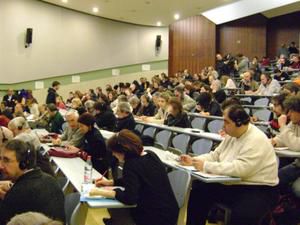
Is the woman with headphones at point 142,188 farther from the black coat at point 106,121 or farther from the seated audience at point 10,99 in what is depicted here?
the seated audience at point 10,99

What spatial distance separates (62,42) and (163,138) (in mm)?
13018

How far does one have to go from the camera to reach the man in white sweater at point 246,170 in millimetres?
3520

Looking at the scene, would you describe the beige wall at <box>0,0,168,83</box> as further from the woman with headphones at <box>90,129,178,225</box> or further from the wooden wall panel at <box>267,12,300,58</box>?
the woman with headphones at <box>90,129,178,225</box>

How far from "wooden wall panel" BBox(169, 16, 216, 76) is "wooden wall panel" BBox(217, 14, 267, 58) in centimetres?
53

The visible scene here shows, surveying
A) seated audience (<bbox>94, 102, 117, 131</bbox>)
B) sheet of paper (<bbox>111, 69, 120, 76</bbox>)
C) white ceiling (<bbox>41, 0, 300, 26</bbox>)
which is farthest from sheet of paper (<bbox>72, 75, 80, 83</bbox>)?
seated audience (<bbox>94, 102, 117, 131</bbox>)

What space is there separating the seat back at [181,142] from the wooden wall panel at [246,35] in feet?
48.0

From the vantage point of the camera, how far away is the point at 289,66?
13.9m

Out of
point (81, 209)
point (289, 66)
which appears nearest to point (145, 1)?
point (289, 66)

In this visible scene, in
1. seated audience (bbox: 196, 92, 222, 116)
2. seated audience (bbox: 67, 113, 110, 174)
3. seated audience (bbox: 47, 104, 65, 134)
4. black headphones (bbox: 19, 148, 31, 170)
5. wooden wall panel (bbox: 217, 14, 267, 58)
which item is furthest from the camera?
wooden wall panel (bbox: 217, 14, 267, 58)

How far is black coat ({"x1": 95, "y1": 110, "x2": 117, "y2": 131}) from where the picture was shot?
25.0 feet

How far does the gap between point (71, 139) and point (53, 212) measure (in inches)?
128

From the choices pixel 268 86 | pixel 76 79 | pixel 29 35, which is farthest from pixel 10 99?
pixel 268 86

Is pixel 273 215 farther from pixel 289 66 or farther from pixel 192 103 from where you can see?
pixel 289 66

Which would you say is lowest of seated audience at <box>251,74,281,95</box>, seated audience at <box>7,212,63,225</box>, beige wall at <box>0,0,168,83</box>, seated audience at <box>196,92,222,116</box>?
seated audience at <box>7,212,63,225</box>
